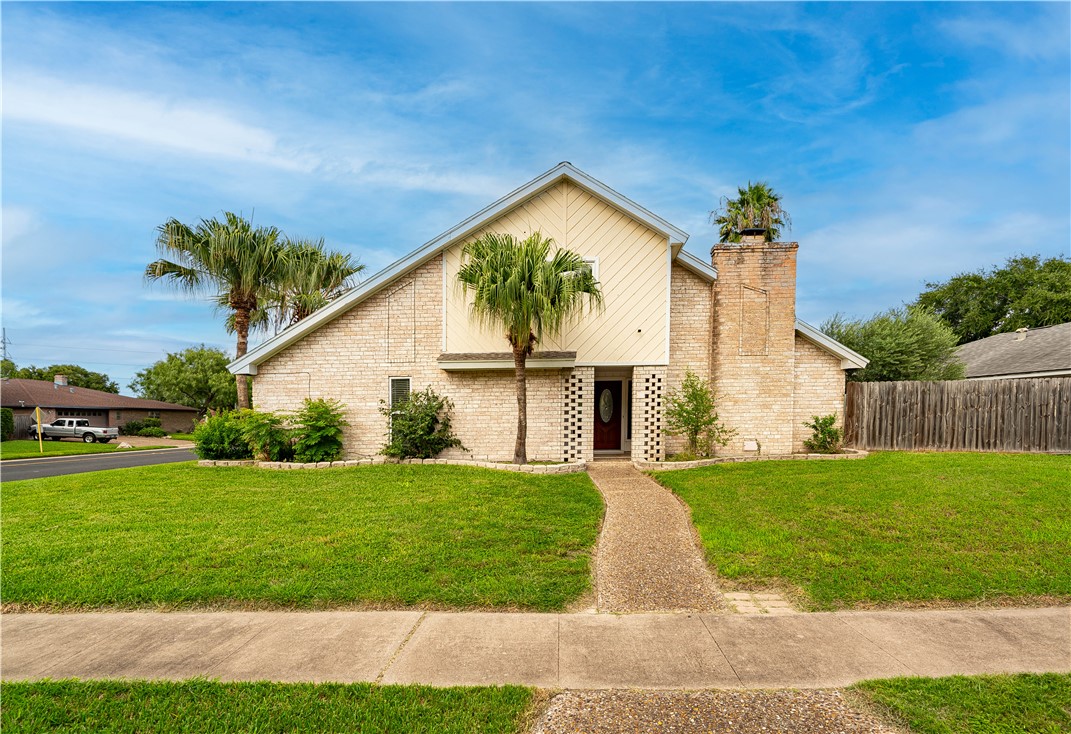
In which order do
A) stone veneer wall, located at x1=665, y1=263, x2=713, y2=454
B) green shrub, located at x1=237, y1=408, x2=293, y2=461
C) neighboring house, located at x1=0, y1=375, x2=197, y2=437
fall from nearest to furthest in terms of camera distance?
green shrub, located at x1=237, y1=408, x2=293, y2=461
stone veneer wall, located at x1=665, y1=263, x2=713, y2=454
neighboring house, located at x1=0, y1=375, x2=197, y2=437

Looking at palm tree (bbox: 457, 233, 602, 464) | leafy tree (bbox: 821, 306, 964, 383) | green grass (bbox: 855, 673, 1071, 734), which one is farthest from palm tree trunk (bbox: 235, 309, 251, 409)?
leafy tree (bbox: 821, 306, 964, 383)

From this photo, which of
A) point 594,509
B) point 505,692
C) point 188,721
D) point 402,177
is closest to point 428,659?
point 505,692

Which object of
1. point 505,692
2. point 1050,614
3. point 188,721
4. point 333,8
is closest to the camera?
point 188,721

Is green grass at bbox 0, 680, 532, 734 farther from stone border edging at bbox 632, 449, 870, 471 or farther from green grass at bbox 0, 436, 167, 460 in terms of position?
green grass at bbox 0, 436, 167, 460

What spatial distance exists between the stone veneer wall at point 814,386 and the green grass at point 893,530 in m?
3.09

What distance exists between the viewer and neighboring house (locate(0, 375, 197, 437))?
33.3 m

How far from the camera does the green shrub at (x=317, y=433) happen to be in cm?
1187

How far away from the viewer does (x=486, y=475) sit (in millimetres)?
10375

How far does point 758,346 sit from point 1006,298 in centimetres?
3624

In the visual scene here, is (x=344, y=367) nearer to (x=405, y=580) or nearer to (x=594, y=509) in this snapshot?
(x=594, y=509)

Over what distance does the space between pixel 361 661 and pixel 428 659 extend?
1.64 feet

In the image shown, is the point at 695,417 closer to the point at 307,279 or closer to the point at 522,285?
the point at 522,285

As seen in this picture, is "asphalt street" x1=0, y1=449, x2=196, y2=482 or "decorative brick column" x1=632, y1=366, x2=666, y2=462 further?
"asphalt street" x1=0, y1=449, x2=196, y2=482

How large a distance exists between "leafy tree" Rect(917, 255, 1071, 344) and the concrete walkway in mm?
37892
